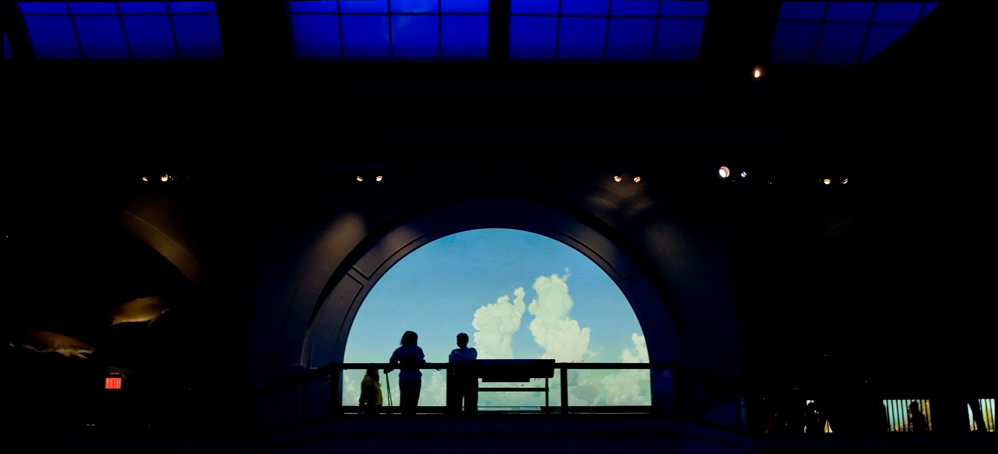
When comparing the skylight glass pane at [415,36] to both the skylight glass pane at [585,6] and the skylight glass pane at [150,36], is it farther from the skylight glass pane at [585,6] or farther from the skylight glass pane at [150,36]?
the skylight glass pane at [150,36]

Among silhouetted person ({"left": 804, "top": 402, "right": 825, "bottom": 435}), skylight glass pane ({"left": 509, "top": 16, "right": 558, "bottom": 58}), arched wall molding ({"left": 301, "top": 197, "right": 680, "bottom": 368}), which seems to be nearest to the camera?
silhouetted person ({"left": 804, "top": 402, "right": 825, "bottom": 435})

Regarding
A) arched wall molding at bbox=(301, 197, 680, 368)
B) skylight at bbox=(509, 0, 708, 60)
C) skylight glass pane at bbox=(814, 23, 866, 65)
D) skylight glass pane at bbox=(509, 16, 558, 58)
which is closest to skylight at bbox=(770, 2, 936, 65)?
skylight glass pane at bbox=(814, 23, 866, 65)

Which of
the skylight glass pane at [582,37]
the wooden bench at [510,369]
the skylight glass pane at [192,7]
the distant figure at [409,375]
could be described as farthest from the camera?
the skylight glass pane at [582,37]

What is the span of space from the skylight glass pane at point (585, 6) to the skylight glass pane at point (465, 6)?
1.38 m

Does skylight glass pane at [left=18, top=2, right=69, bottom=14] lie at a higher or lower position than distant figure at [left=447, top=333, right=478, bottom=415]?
higher

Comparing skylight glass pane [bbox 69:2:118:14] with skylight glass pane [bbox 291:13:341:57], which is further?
skylight glass pane [bbox 291:13:341:57]

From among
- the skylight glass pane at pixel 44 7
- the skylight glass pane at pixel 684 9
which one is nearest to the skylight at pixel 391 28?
the skylight glass pane at pixel 684 9

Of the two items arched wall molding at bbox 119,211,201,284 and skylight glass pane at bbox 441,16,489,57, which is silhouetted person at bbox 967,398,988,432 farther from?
arched wall molding at bbox 119,211,201,284

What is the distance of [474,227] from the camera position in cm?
1597

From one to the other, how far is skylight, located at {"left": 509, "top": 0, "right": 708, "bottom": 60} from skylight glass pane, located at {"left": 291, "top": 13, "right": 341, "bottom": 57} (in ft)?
10.4

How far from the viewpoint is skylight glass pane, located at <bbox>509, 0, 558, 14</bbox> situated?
42.4 ft

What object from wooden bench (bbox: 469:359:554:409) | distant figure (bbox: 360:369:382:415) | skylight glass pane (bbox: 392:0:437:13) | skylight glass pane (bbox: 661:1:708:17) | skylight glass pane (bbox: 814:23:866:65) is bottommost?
distant figure (bbox: 360:369:382:415)

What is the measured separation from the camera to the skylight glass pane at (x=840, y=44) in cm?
1323

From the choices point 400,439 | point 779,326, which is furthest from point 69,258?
point 779,326
